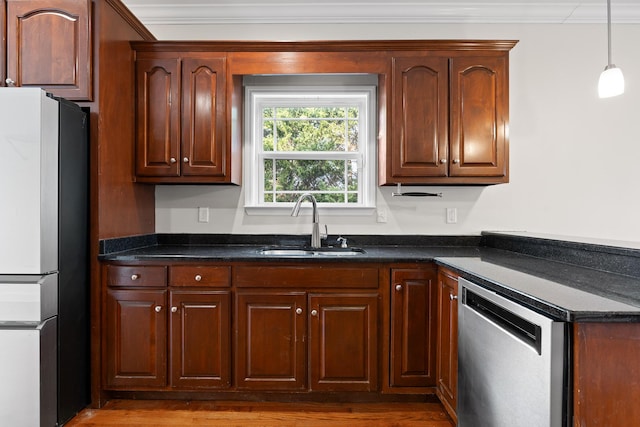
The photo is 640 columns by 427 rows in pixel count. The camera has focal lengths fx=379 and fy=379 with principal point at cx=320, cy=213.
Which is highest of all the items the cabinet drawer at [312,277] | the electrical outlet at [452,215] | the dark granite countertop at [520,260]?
the electrical outlet at [452,215]

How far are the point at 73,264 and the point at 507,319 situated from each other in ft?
7.07

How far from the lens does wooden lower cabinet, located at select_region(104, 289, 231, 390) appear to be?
2240 mm

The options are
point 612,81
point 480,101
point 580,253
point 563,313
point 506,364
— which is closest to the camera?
point 563,313

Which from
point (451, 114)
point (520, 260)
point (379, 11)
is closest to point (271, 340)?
point (520, 260)

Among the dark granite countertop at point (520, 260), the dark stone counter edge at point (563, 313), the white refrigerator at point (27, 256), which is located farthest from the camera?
the white refrigerator at point (27, 256)

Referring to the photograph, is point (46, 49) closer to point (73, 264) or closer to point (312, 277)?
point (73, 264)

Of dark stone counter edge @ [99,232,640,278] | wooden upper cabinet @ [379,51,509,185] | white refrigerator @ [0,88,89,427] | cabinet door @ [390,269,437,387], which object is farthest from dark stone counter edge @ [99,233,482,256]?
white refrigerator @ [0,88,89,427]

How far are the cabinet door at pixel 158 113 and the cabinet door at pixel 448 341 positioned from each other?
1873 millimetres

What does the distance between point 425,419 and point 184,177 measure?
6.99 ft

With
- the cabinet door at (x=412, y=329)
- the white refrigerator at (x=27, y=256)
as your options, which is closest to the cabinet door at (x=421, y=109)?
the cabinet door at (x=412, y=329)

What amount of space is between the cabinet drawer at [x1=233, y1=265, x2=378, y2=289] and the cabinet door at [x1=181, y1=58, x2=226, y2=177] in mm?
888

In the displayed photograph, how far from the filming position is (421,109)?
8.33ft

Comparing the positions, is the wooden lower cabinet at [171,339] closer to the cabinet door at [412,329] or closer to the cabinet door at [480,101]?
the cabinet door at [412,329]

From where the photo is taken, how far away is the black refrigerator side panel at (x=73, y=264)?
6.54 ft
